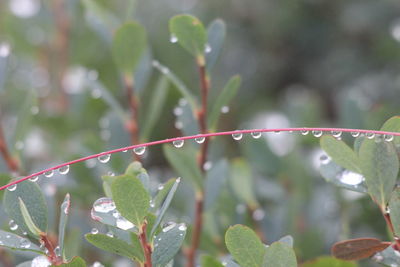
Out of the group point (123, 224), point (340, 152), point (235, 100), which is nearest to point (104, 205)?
point (123, 224)

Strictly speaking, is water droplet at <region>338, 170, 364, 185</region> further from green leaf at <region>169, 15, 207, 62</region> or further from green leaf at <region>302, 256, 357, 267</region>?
green leaf at <region>169, 15, 207, 62</region>

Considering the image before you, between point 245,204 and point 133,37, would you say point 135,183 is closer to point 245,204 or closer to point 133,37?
point 133,37

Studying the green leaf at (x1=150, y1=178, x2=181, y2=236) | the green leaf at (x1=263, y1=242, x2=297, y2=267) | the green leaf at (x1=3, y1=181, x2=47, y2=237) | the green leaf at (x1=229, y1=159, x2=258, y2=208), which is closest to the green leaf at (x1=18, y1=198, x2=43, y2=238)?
the green leaf at (x1=3, y1=181, x2=47, y2=237)

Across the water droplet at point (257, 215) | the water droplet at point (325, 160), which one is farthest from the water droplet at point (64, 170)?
the water droplet at point (257, 215)

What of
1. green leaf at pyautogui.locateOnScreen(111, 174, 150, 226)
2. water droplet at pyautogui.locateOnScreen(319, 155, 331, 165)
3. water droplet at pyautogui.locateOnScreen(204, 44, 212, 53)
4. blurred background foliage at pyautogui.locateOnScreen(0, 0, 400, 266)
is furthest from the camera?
blurred background foliage at pyautogui.locateOnScreen(0, 0, 400, 266)

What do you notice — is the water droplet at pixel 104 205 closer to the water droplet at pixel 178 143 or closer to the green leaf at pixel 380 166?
the water droplet at pixel 178 143

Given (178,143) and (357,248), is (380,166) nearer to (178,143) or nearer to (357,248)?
(357,248)

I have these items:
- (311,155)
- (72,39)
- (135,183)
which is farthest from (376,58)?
(135,183)
